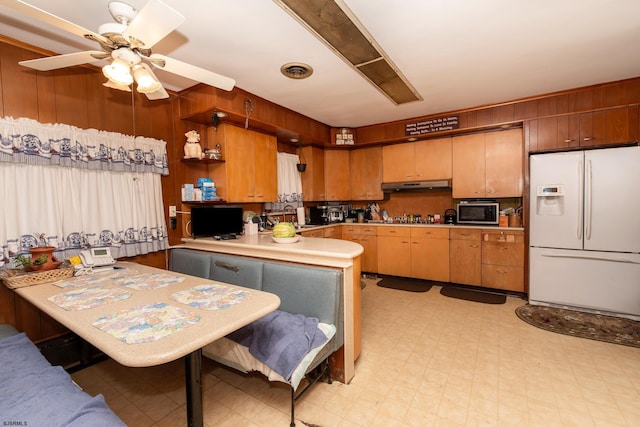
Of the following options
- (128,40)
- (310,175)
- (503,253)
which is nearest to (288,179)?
(310,175)

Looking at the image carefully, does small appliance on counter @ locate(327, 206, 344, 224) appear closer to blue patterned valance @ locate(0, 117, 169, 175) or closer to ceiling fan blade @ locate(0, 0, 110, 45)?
blue patterned valance @ locate(0, 117, 169, 175)

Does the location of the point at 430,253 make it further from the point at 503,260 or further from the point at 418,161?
the point at 418,161

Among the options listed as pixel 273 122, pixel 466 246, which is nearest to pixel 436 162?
pixel 466 246

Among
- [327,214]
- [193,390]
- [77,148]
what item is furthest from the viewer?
[327,214]

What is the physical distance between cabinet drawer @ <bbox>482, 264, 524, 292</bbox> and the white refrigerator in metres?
0.21

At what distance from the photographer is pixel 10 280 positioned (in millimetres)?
1858

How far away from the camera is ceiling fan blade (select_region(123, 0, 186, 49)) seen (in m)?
1.29

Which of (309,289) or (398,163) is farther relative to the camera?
(398,163)

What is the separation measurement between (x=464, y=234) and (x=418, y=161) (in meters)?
1.36

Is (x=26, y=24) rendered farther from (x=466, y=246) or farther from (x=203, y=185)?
(x=466, y=246)

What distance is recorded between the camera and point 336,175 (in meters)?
5.17

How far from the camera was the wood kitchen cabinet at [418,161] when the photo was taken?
440 cm

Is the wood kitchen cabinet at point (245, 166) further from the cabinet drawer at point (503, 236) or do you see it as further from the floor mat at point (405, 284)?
the cabinet drawer at point (503, 236)

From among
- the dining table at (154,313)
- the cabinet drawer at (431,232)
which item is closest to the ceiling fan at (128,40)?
the dining table at (154,313)
